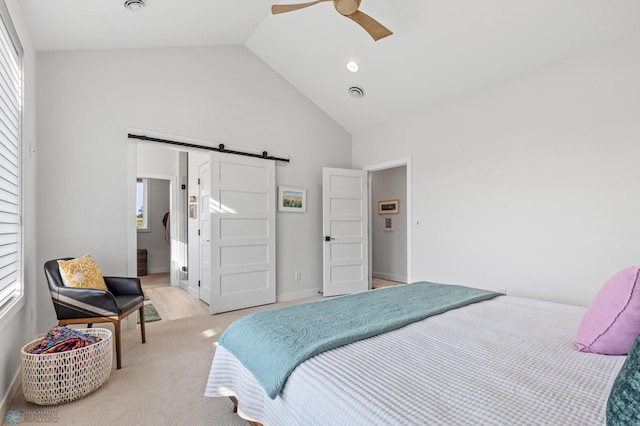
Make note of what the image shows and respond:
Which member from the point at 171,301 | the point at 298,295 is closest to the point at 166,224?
the point at 171,301

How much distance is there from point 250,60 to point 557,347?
14.2 feet

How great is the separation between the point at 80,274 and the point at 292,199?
2596 millimetres

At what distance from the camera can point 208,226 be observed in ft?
13.5

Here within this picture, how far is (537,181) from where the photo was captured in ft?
10.6

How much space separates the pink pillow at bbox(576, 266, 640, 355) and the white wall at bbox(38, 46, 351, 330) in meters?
3.61

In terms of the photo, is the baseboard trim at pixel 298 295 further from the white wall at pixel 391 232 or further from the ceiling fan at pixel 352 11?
the ceiling fan at pixel 352 11

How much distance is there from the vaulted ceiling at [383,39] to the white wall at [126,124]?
0.19m

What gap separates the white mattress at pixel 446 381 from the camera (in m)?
0.91

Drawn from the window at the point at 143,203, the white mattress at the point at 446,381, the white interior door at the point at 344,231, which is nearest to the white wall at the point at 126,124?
the white interior door at the point at 344,231

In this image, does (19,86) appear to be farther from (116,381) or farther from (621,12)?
(621,12)

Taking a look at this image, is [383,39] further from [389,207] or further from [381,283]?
[381,283]

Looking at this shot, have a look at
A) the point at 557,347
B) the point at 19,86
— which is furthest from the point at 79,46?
the point at 557,347

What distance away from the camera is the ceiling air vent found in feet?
14.1

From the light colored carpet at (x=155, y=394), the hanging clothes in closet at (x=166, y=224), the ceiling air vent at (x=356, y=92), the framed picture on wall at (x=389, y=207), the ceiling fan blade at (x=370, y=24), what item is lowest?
the light colored carpet at (x=155, y=394)
